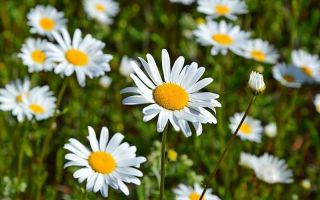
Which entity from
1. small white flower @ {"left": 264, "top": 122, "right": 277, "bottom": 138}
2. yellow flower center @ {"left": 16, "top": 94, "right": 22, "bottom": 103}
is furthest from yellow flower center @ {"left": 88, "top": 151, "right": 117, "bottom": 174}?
small white flower @ {"left": 264, "top": 122, "right": 277, "bottom": 138}

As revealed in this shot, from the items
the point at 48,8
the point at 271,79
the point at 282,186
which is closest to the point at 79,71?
the point at 48,8

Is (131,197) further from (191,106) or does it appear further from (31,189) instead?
(191,106)

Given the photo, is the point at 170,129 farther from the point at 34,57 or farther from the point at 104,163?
the point at 104,163

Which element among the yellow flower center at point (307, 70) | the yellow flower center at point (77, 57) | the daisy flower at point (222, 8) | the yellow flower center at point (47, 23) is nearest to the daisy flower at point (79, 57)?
the yellow flower center at point (77, 57)

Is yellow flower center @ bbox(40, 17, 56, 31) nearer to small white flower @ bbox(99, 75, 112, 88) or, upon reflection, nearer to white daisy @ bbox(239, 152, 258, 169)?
small white flower @ bbox(99, 75, 112, 88)

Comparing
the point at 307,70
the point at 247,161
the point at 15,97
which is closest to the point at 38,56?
the point at 15,97
